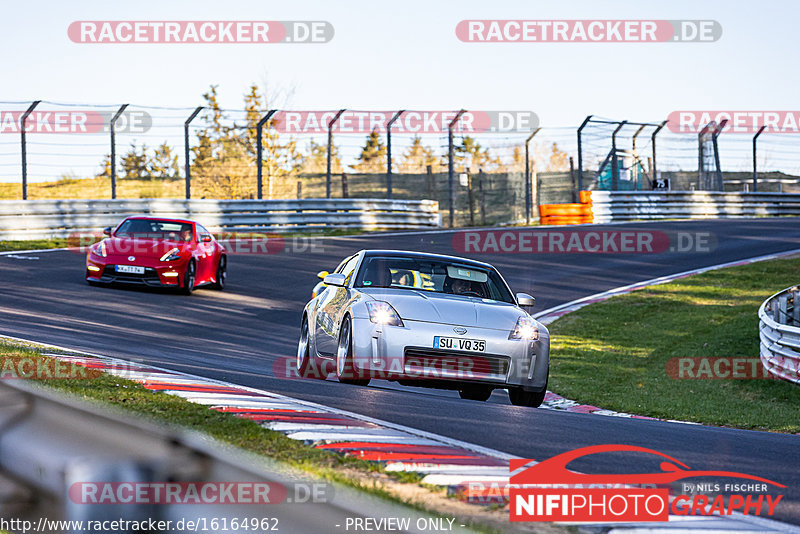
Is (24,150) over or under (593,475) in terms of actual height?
over

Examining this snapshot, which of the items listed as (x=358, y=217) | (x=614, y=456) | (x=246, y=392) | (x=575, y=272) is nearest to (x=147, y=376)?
(x=246, y=392)

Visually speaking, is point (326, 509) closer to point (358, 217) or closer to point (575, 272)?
point (575, 272)

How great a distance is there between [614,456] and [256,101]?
251 ft

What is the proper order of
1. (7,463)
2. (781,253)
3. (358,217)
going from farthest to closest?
1. (358,217)
2. (781,253)
3. (7,463)

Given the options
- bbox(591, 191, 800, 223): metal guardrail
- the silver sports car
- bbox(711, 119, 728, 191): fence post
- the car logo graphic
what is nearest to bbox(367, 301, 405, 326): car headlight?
the silver sports car

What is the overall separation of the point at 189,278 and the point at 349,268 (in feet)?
23.3

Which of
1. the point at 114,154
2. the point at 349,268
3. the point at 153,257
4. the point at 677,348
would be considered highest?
the point at 114,154

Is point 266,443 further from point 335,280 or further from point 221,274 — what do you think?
point 221,274

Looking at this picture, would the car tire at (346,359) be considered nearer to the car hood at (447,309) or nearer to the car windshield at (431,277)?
the car hood at (447,309)

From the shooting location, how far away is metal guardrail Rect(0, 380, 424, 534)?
120 inches

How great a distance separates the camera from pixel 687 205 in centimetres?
3284

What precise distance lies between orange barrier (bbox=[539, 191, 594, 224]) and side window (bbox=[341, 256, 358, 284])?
823 inches

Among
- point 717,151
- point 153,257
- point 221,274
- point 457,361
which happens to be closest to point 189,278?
point 153,257

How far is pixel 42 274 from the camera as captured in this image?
17.5 meters
